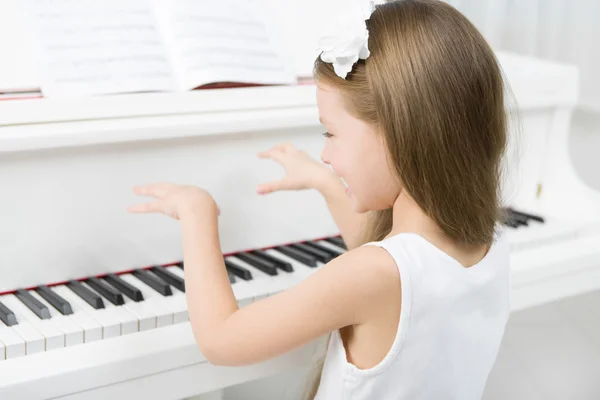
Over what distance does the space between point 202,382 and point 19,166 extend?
0.48 m

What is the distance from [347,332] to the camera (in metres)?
1.23

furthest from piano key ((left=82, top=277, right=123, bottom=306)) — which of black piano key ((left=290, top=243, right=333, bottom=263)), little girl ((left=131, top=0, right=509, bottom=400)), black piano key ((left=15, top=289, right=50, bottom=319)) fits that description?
black piano key ((left=290, top=243, right=333, bottom=263))

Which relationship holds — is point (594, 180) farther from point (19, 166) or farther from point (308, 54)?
point (19, 166)

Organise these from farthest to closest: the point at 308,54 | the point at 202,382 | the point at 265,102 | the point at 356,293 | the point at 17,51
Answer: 1. the point at 308,54
2. the point at 265,102
3. the point at 17,51
4. the point at 202,382
5. the point at 356,293

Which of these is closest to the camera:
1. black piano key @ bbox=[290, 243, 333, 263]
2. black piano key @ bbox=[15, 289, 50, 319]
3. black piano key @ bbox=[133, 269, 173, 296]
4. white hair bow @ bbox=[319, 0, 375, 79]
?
white hair bow @ bbox=[319, 0, 375, 79]

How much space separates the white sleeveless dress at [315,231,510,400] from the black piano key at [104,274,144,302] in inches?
14.5

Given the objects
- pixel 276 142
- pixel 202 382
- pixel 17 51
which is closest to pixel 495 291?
pixel 202 382

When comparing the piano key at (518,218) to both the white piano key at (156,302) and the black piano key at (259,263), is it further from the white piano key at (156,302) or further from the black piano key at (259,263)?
the white piano key at (156,302)

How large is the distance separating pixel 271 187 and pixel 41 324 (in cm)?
45

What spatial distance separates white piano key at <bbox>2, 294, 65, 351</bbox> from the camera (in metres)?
1.30

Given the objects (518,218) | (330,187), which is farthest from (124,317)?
(518,218)

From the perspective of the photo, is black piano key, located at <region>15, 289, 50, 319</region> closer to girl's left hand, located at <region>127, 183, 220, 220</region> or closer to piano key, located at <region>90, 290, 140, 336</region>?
piano key, located at <region>90, 290, 140, 336</region>

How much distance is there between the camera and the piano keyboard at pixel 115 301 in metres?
1.31

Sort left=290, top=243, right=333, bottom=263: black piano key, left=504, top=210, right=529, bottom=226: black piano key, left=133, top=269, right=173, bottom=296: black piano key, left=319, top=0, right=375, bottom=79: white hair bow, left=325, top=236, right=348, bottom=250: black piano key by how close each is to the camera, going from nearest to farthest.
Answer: left=319, top=0, right=375, bottom=79: white hair bow
left=133, top=269, right=173, bottom=296: black piano key
left=290, top=243, right=333, bottom=263: black piano key
left=325, top=236, right=348, bottom=250: black piano key
left=504, top=210, right=529, bottom=226: black piano key
